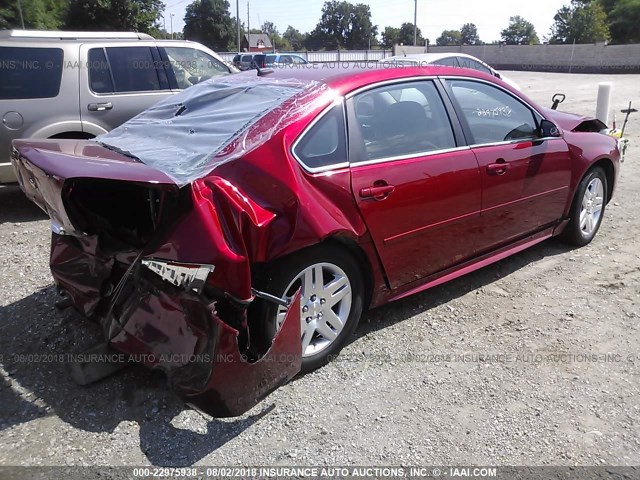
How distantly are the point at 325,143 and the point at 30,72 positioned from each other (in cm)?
440

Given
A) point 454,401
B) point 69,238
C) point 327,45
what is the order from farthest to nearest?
point 327,45 → point 69,238 → point 454,401

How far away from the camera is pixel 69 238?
3.42 m

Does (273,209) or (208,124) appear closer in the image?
(273,209)

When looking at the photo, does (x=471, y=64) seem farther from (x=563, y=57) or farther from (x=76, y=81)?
(x=563, y=57)

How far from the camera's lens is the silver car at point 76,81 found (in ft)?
19.6

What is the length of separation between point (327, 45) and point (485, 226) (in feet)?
363

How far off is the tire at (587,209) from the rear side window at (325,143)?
8.84ft

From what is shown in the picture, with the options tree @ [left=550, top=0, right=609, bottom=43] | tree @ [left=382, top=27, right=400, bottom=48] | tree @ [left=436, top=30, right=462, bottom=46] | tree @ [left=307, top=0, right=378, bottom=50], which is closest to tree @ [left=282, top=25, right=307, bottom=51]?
tree @ [left=307, top=0, right=378, bottom=50]

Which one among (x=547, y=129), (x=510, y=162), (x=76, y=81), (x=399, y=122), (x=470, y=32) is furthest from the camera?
(x=470, y=32)

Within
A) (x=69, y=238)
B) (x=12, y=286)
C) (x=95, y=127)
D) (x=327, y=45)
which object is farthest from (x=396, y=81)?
(x=327, y=45)

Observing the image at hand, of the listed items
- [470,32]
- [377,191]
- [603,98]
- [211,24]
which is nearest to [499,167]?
[377,191]

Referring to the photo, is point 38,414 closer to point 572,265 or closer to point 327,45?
point 572,265

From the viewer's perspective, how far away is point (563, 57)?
46312mm

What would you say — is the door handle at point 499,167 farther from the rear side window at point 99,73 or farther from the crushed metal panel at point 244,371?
the rear side window at point 99,73
